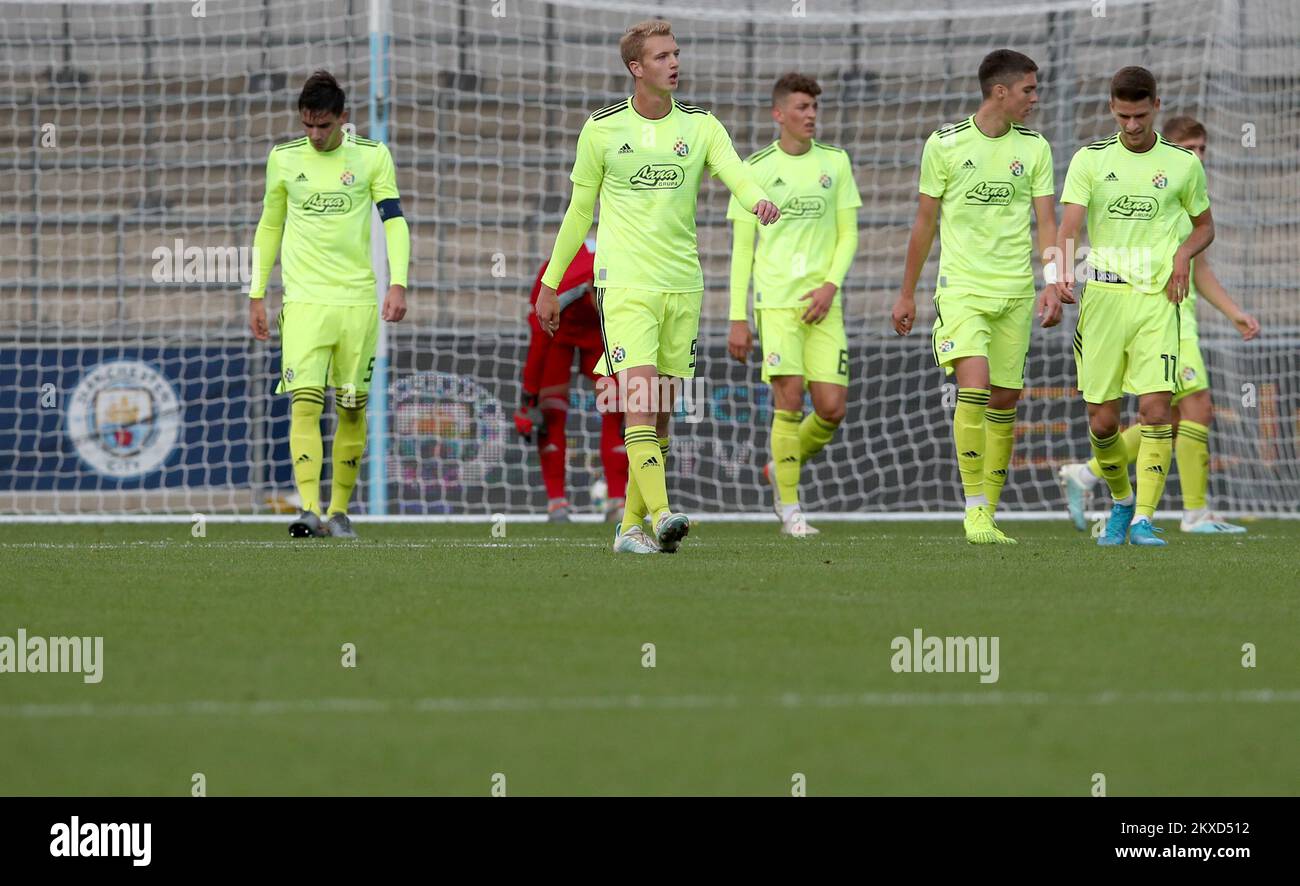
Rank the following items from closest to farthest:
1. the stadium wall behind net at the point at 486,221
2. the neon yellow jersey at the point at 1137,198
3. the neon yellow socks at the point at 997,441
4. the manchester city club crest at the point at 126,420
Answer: the neon yellow jersey at the point at 1137,198, the neon yellow socks at the point at 997,441, the manchester city club crest at the point at 126,420, the stadium wall behind net at the point at 486,221

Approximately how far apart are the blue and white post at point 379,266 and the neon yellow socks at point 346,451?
1779 mm

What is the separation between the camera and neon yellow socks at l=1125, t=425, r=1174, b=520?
7.91 meters

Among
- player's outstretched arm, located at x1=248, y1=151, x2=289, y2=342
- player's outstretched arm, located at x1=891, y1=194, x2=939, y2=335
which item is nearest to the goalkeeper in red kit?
player's outstretched arm, located at x1=248, y1=151, x2=289, y2=342

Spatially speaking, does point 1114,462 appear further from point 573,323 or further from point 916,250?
point 573,323

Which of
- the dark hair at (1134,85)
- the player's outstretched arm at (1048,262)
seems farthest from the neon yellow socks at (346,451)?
the dark hair at (1134,85)

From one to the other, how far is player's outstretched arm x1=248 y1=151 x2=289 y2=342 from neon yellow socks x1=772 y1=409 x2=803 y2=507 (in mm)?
2578

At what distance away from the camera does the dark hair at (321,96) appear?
8523 millimetres

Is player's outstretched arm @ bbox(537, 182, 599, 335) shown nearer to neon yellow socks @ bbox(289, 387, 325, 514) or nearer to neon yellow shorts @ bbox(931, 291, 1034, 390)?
neon yellow shorts @ bbox(931, 291, 1034, 390)

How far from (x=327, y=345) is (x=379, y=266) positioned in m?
2.26

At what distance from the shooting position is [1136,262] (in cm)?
788

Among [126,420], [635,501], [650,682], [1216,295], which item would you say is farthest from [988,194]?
[126,420]

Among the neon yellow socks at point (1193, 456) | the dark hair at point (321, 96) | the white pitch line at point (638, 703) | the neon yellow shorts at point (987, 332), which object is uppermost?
the dark hair at point (321, 96)

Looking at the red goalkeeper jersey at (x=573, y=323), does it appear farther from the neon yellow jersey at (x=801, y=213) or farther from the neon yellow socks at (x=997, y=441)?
the neon yellow socks at (x=997, y=441)

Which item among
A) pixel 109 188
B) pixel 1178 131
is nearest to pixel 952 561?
pixel 1178 131
